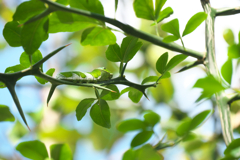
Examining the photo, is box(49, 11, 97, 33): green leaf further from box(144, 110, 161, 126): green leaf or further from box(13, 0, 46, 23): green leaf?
box(144, 110, 161, 126): green leaf

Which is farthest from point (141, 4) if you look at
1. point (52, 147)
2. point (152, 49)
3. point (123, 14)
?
point (152, 49)

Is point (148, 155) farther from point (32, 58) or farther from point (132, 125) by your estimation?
point (32, 58)

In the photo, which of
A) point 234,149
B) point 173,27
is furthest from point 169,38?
point 234,149

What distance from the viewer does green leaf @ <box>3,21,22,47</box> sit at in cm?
19

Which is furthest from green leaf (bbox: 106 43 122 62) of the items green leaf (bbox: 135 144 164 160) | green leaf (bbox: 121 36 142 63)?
green leaf (bbox: 135 144 164 160)

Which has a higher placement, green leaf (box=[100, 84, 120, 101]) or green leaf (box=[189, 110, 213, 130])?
green leaf (box=[100, 84, 120, 101])

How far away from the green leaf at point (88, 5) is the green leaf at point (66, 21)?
14 mm

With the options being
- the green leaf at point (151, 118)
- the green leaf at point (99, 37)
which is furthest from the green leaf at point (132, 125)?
the green leaf at point (99, 37)

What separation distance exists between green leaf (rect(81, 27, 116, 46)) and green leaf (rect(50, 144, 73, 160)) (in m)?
0.12

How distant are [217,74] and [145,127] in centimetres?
11

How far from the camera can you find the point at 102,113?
21 cm

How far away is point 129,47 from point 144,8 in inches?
1.8

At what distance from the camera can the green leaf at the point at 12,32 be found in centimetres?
19

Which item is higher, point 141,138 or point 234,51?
point 234,51
